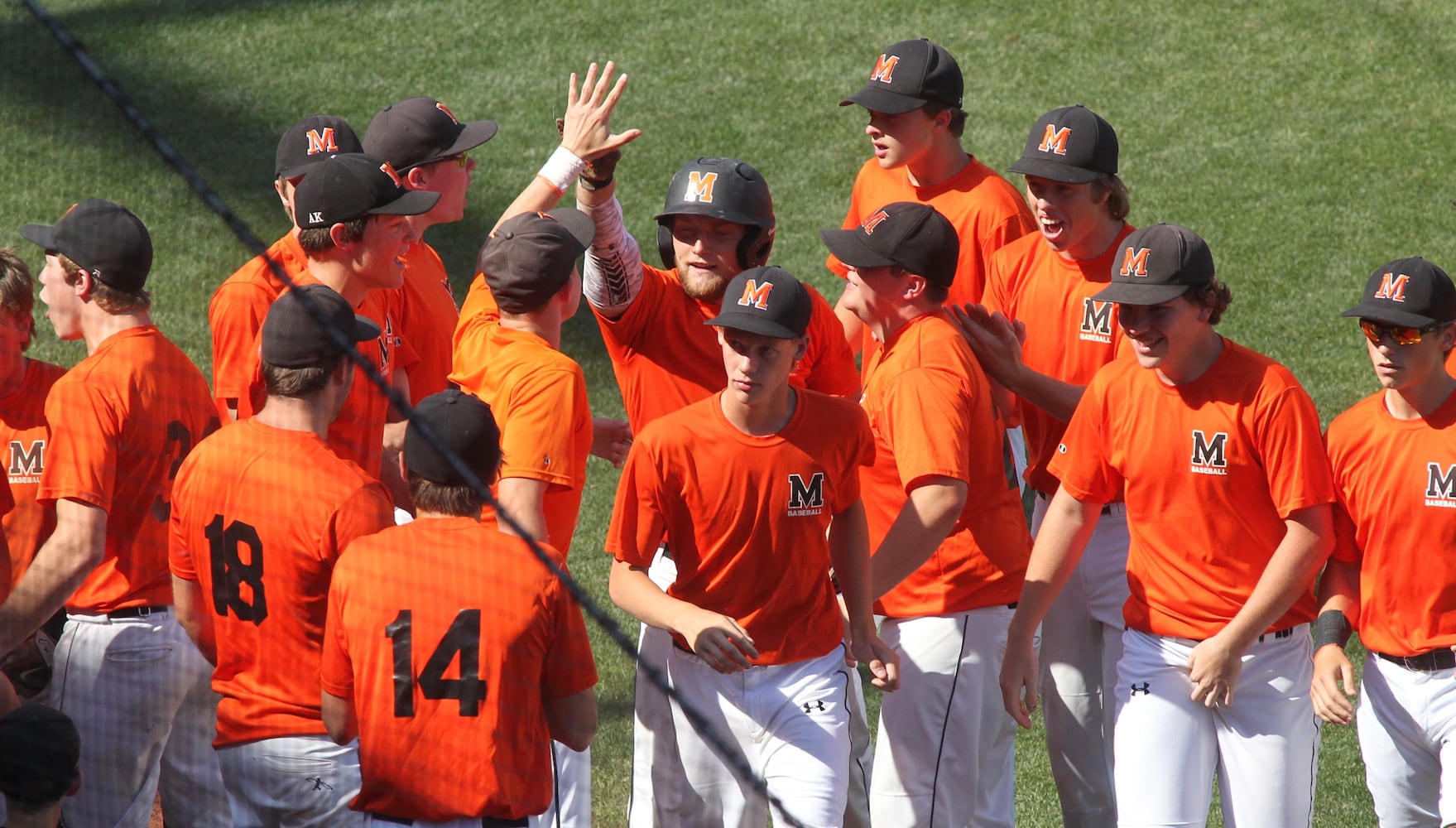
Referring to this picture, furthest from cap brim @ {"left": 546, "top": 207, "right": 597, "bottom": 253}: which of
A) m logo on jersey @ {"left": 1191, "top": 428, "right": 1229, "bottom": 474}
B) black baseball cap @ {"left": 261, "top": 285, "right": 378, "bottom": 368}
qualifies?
m logo on jersey @ {"left": 1191, "top": 428, "right": 1229, "bottom": 474}

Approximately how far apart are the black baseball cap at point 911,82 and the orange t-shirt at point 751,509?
1500 mm

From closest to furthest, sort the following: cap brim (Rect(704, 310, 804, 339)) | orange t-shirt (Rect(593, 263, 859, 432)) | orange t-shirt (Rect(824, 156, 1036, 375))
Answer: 1. cap brim (Rect(704, 310, 804, 339))
2. orange t-shirt (Rect(593, 263, 859, 432))
3. orange t-shirt (Rect(824, 156, 1036, 375))

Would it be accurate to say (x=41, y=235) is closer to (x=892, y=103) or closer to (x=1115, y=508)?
(x=892, y=103)

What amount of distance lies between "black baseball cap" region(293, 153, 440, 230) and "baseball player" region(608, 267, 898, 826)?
87 cm

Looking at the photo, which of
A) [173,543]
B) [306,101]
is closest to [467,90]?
[306,101]

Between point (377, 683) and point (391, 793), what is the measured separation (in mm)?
212

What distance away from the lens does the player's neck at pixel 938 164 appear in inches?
185

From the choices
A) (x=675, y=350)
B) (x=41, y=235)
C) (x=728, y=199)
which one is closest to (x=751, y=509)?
(x=675, y=350)

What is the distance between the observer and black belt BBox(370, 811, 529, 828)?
2.91 metres

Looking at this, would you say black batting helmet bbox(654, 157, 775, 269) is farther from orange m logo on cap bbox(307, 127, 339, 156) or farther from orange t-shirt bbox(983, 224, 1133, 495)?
orange m logo on cap bbox(307, 127, 339, 156)

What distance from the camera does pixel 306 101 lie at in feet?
31.1

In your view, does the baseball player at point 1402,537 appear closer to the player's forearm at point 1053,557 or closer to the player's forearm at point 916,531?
the player's forearm at point 1053,557

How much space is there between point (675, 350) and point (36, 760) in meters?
1.73

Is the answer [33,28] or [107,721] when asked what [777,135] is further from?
[107,721]
